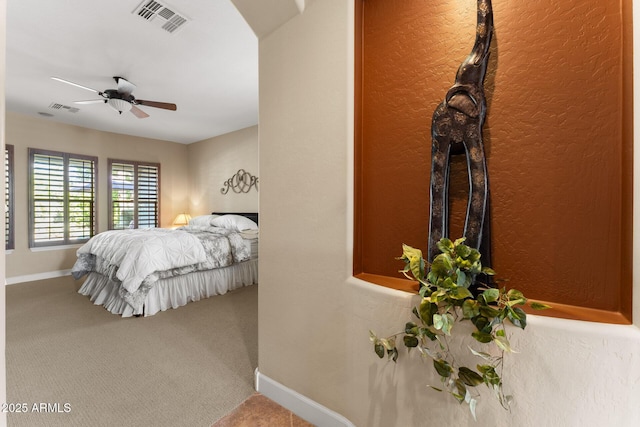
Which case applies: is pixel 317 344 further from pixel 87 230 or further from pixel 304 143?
pixel 87 230

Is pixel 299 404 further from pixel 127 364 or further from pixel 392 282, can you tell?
pixel 127 364

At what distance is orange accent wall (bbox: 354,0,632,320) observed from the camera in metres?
0.89

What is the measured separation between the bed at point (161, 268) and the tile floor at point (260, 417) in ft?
6.50

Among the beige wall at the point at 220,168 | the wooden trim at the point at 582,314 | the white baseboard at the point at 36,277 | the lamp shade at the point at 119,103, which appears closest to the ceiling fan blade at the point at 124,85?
the lamp shade at the point at 119,103

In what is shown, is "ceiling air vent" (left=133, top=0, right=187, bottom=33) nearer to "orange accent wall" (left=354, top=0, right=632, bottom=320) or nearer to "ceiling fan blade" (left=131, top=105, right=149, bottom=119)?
"ceiling fan blade" (left=131, top=105, right=149, bottom=119)

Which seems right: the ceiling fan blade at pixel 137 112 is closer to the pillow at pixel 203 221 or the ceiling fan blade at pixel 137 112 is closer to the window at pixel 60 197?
the pillow at pixel 203 221

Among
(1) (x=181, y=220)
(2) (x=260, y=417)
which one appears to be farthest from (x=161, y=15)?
(1) (x=181, y=220)

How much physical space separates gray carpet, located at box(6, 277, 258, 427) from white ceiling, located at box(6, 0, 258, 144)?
2585mm

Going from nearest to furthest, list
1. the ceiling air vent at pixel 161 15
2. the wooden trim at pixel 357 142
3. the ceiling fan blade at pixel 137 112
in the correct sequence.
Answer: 1. the wooden trim at pixel 357 142
2. the ceiling air vent at pixel 161 15
3. the ceiling fan blade at pixel 137 112

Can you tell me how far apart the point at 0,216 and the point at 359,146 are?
1.23 meters

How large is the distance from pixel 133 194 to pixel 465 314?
20.9ft

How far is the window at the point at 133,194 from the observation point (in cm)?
544

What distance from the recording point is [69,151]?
4.93 meters

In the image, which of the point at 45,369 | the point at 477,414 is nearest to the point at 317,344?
the point at 477,414
